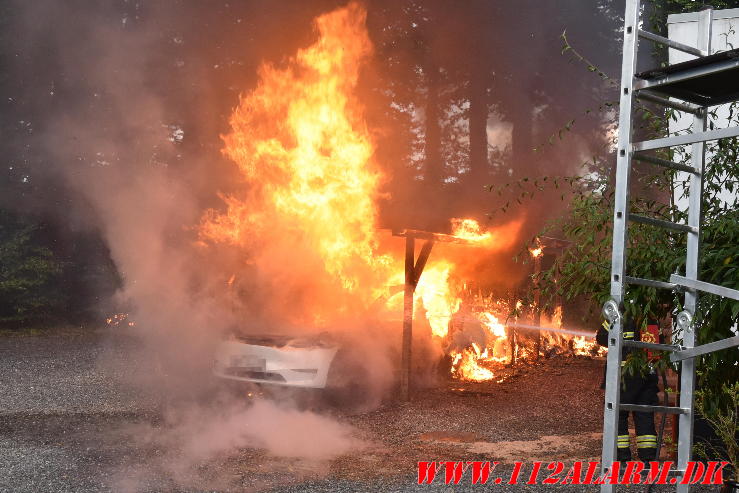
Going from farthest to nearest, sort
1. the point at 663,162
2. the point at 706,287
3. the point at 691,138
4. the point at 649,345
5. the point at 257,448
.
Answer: the point at 257,448
the point at 663,162
the point at 649,345
the point at 706,287
the point at 691,138

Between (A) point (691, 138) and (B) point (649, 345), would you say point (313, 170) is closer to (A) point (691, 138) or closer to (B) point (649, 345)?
(B) point (649, 345)

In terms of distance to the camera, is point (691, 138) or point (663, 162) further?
point (663, 162)

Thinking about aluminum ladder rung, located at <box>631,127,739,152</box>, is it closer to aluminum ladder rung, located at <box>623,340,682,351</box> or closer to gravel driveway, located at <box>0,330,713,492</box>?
aluminum ladder rung, located at <box>623,340,682,351</box>

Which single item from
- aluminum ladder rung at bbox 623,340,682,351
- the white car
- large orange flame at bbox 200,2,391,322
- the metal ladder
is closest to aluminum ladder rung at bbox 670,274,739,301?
the metal ladder

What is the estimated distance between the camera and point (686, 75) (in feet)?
10.1

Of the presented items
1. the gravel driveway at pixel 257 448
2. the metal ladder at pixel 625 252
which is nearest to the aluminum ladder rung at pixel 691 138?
the metal ladder at pixel 625 252

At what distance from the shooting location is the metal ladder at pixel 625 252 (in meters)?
3.07

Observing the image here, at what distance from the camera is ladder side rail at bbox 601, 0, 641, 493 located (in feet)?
10.1

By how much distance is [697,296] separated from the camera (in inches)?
132

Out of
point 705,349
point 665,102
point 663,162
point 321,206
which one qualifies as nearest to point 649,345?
point 705,349

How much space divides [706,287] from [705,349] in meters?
0.28

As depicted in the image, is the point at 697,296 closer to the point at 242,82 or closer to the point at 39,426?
the point at 39,426

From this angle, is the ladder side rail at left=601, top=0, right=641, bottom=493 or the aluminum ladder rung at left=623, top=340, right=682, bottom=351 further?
the aluminum ladder rung at left=623, top=340, right=682, bottom=351

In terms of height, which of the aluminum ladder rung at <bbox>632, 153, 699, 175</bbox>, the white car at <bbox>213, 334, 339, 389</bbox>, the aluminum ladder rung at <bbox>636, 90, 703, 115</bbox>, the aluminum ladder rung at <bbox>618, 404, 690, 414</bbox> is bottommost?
the white car at <bbox>213, 334, 339, 389</bbox>
